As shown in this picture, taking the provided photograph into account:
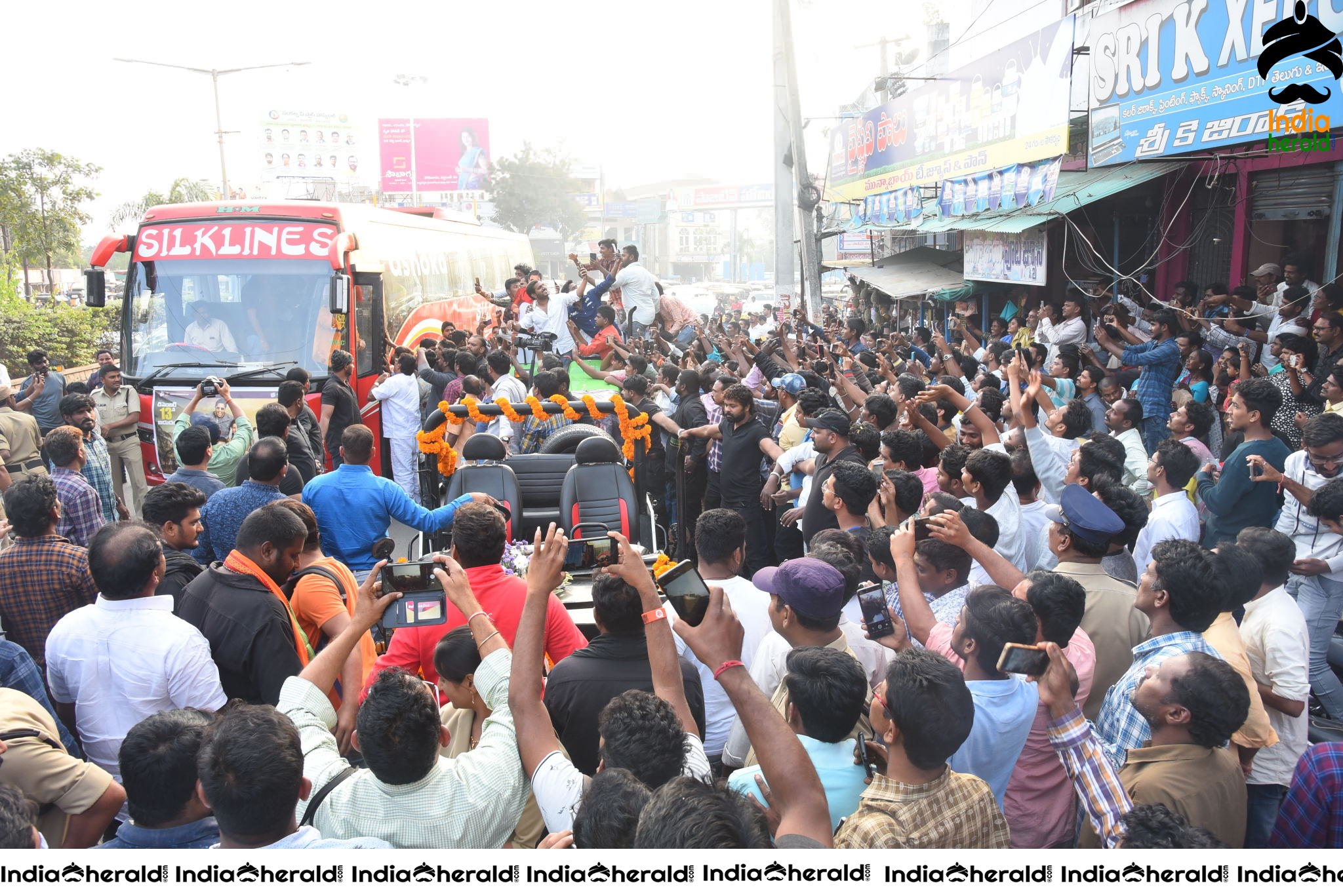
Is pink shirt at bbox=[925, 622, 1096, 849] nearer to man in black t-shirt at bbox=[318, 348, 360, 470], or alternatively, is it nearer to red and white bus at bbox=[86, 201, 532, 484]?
man in black t-shirt at bbox=[318, 348, 360, 470]

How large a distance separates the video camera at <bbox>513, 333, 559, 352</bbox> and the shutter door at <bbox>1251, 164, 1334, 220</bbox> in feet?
25.2

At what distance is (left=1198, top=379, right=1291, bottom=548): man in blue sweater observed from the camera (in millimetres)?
5195

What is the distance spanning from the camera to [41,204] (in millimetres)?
19156

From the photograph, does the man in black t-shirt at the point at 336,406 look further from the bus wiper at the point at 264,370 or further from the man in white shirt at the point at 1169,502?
the man in white shirt at the point at 1169,502

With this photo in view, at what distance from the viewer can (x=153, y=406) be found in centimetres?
910

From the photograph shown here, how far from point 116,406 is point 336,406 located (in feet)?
6.85

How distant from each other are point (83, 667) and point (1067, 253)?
12.8 metres

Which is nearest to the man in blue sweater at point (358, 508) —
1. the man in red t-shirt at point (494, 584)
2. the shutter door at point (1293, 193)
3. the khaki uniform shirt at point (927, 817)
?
the man in red t-shirt at point (494, 584)

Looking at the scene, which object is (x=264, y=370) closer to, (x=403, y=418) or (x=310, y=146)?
(x=403, y=418)

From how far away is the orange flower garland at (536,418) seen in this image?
711 centimetres

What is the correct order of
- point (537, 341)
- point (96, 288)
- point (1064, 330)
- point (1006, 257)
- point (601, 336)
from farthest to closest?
point (1006, 257) → point (601, 336) → point (537, 341) → point (1064, 330) → point (96, 288)

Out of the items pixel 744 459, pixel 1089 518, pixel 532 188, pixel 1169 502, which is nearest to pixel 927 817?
pixel 1089 518

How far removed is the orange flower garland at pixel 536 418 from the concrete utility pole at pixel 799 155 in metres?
10.1
